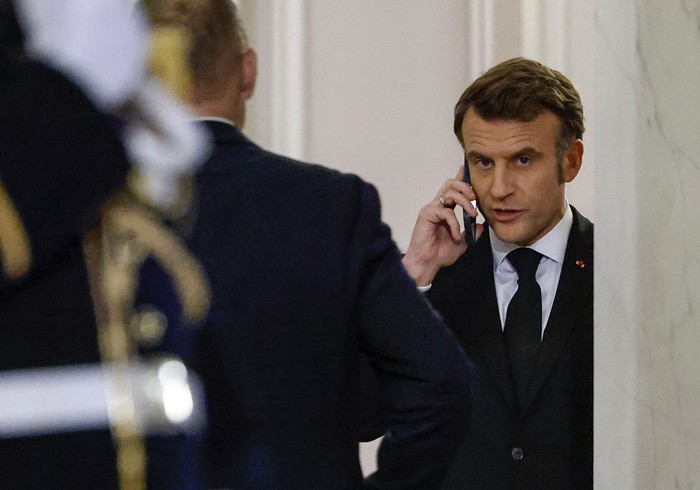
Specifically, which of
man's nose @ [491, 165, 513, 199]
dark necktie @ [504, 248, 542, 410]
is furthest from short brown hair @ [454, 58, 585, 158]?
dark necktie @ [504, 248, 542, 410]

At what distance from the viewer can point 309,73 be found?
362 cm

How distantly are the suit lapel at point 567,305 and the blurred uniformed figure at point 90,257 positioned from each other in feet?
5.07

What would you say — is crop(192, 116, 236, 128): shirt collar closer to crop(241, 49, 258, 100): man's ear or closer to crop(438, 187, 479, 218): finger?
crop(241, 49, 258, 100): man's ear

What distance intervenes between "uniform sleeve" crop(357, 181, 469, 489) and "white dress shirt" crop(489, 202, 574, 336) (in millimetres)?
729

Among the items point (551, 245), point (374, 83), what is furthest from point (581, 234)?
point (374, 83)

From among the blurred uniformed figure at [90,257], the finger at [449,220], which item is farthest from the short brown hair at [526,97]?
the blurred uniformed figure at [90,257]

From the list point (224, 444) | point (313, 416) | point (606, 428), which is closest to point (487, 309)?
point (606, 428)

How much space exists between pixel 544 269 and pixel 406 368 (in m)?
0.92

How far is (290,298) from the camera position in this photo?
1453mm

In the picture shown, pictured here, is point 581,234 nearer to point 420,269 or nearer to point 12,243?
point 420,269

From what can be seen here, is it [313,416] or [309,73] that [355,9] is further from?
[313,416]

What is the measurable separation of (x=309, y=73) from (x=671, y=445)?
2204 millimetres

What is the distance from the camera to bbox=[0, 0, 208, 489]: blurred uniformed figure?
2.51 ft

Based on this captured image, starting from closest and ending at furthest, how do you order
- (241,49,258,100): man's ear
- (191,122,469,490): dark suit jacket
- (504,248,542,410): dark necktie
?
1. (191,122,469,490): dark suit jacket
2. (241,49,258,100): man's ear
3. (504,248,542,410): dark necktie
